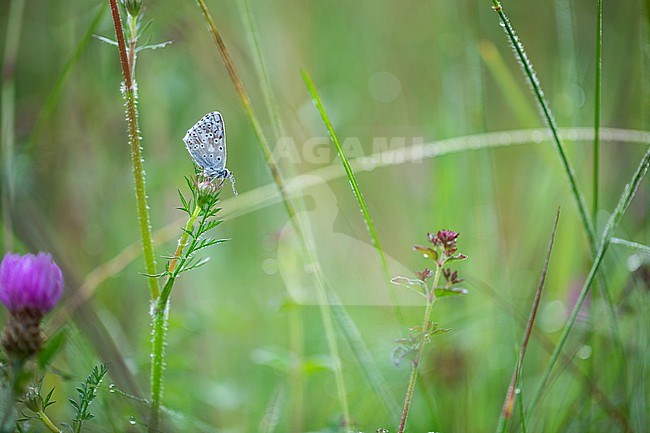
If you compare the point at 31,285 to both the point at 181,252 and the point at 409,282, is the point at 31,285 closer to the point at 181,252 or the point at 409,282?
the point at 181,252

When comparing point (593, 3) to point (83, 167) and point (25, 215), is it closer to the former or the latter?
point (83, 167)

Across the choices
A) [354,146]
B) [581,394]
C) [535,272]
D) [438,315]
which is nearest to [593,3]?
[354,146]

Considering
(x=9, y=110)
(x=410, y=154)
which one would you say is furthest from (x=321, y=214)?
(x=9, y=110)

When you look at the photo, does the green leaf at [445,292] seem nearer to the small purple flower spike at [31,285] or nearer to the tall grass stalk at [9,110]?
the small purple flower spike at [31,285]

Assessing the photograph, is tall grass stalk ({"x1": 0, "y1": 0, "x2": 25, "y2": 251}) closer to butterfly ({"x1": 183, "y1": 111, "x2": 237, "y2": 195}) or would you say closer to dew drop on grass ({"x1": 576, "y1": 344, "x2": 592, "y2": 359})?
butterfly ({"x1": 183, "y1": 111, "x2": 237, "y2": 195})

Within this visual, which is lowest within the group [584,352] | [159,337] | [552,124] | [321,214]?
[159,337]

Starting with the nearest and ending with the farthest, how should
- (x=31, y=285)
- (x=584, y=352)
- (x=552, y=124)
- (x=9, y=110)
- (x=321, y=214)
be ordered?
(x=31, y=285) → (x=552, y=124) → (x=584, y=352) → (x=9, y=110) → (x=321, y=214)

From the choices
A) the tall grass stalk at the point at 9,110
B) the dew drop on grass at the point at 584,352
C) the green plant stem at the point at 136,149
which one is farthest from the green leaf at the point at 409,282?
the tall grass stalk at the point at 9,110

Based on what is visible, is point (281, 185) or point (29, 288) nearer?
point (29, 288)
